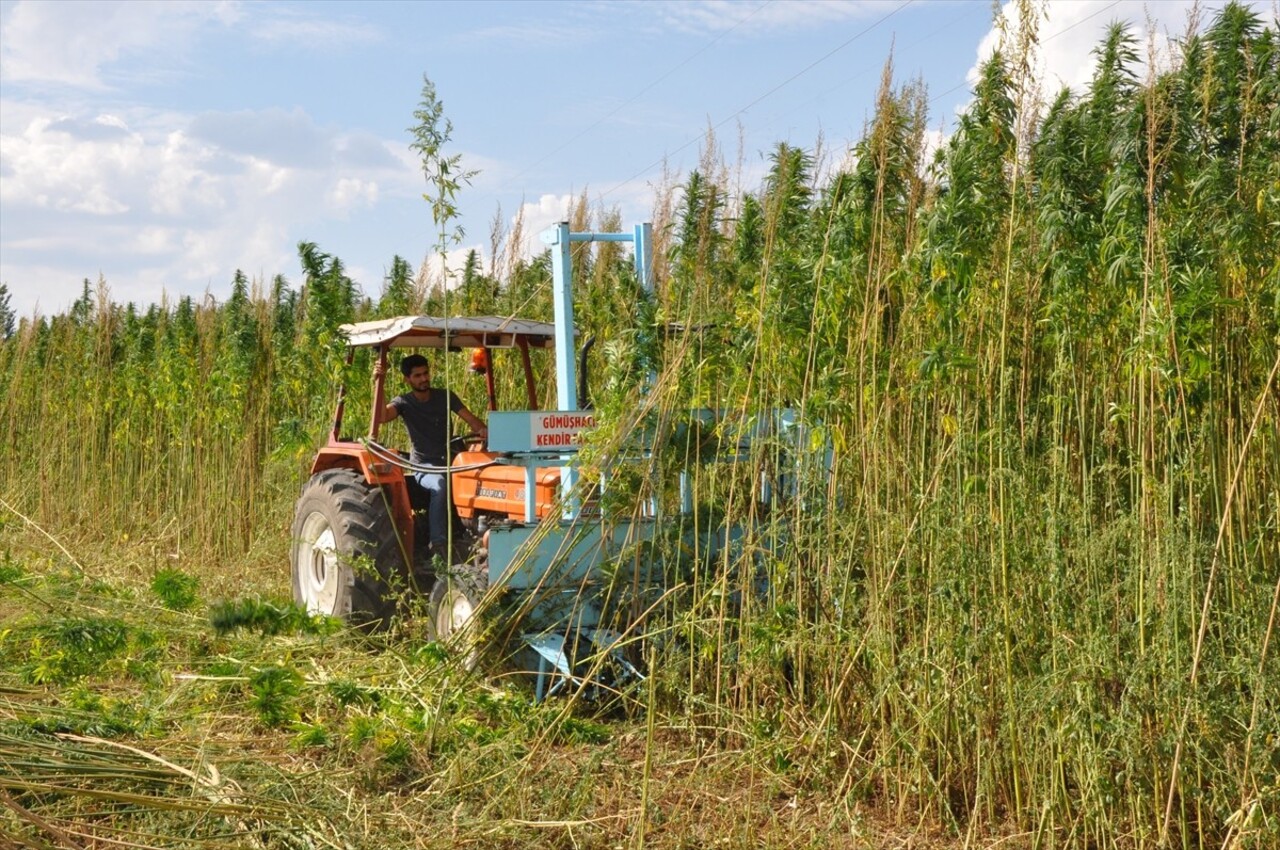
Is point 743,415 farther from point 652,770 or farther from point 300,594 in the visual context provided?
point 300,594

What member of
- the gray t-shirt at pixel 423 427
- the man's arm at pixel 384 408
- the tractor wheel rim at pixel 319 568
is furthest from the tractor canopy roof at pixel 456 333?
the tractor wheel rim at pixel 319 568

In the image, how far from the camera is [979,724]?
3857mm

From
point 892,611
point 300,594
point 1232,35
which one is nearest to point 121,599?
point 300,594

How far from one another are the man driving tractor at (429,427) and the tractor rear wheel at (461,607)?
0.81m

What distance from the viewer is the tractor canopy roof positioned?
21.4 feet

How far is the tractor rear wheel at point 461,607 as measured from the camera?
5098 millimetres

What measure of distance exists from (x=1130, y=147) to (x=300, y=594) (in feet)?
17.0

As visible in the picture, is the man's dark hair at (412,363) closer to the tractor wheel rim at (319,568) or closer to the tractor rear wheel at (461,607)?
the tractor wheel rim at (319,568)

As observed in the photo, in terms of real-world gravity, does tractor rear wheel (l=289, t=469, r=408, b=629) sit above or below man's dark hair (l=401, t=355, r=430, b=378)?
below

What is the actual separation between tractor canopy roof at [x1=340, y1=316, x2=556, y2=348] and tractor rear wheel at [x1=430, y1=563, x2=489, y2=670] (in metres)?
1.33

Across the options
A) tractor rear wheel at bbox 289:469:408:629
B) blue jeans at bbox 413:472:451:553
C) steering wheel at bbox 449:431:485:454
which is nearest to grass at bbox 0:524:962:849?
tractor rear wheel at bbox 289:469:408:629

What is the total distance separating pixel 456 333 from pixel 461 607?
1.77 meters

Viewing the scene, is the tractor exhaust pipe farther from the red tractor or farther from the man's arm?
the man's arm

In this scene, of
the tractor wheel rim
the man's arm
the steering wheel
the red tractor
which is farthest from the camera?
the steering wheel
